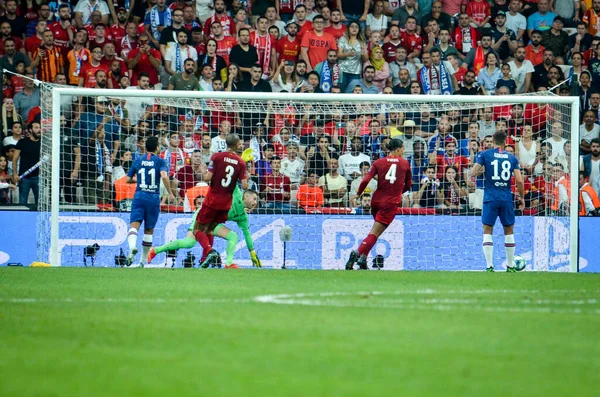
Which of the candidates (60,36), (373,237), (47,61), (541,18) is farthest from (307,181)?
(541,18)

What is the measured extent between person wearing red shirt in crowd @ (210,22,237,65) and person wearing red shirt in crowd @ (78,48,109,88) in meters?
2.29

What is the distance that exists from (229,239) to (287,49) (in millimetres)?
6865

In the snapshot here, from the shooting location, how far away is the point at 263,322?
704cm

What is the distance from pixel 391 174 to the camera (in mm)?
14820

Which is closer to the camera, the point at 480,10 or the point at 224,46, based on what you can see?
the point at 224,46

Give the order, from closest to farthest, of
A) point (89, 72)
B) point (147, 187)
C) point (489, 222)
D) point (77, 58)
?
point (489, 222) → point (147, 187) → point (89, 72) → point (77, 58)

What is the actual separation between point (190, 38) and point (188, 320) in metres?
14.2

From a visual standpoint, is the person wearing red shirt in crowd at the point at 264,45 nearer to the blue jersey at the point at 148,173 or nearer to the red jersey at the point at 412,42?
the red jersey at the point at 412,42

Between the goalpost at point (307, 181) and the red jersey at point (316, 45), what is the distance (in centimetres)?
273

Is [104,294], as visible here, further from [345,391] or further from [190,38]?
[190,38]

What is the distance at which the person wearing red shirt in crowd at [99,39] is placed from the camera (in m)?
20.2

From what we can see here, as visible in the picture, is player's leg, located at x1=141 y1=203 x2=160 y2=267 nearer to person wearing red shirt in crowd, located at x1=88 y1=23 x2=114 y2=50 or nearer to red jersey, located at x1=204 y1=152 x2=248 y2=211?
red jersey, located at x1=204 y1=152 x2=248 y2=211

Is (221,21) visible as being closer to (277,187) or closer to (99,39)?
(99,39)

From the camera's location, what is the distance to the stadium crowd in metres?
17.2
